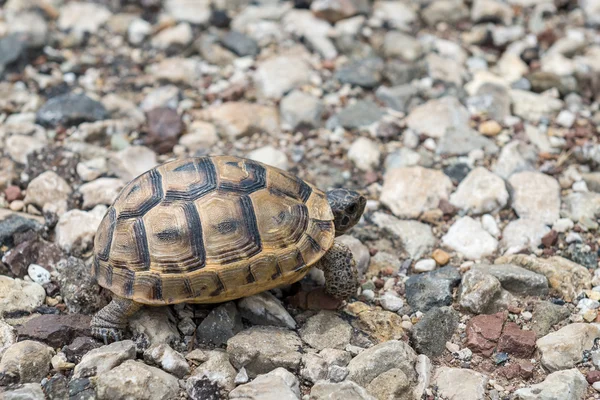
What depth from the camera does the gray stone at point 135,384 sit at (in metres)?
3.78

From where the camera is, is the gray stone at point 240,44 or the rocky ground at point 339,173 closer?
the rocky ground at point 339,173

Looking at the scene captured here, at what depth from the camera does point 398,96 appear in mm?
7070

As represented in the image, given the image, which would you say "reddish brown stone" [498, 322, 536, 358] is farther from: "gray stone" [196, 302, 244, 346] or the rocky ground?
"gray stone" [196, 302, 244, 346]

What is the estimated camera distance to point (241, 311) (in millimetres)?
4613

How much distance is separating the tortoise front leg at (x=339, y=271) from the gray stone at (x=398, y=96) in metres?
2.66

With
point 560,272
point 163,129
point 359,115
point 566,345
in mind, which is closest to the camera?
point 566,345

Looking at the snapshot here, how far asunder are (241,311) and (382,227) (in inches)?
60.5

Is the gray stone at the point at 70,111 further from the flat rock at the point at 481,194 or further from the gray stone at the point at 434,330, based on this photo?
the gray stone at the point at 434,330

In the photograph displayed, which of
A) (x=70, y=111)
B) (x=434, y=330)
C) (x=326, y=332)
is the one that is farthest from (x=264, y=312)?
(x=70, y=111)

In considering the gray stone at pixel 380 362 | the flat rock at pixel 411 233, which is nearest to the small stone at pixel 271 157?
the flat rock at pixel 411 233

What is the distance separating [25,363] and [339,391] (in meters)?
1.82

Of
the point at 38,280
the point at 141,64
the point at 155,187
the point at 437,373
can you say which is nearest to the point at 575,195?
the point at 437,373

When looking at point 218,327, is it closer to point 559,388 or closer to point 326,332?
point 326,332

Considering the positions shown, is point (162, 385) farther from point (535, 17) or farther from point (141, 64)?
point (535, 17)
